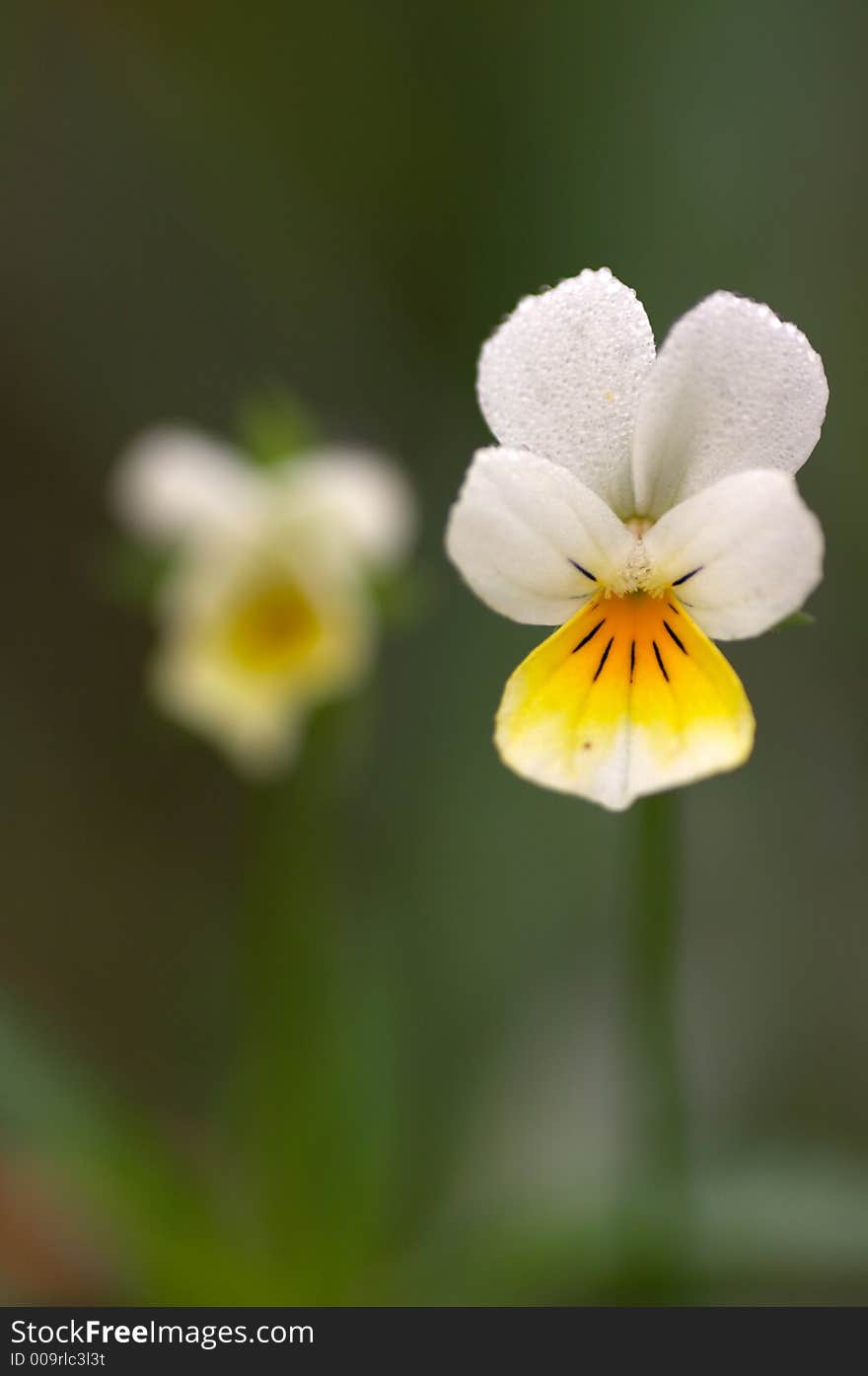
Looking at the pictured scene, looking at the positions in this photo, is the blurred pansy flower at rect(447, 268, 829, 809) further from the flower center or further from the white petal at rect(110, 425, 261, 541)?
the flower center

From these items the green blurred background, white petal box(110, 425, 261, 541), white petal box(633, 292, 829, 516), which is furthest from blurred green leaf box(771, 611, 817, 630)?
white petal box(110, 425, 261, 541)

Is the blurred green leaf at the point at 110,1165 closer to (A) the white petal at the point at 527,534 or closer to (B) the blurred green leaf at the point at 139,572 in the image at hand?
(B) the blurred green leaf at the point at 139,572

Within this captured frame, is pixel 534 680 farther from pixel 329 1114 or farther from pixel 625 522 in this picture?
pixel 329 1114

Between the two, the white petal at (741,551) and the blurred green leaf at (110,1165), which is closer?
the white petal at (741,551)

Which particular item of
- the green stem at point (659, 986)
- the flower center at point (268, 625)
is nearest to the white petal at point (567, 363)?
the green stem at point (659, 986)

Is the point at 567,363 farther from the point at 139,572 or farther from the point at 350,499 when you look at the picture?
the point at 139,572

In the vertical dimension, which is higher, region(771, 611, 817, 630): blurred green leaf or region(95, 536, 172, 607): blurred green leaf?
region(95, 536, 172, 607): blurred green leaf

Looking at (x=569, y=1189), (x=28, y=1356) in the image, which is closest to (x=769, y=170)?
(x=569, y=1189)
